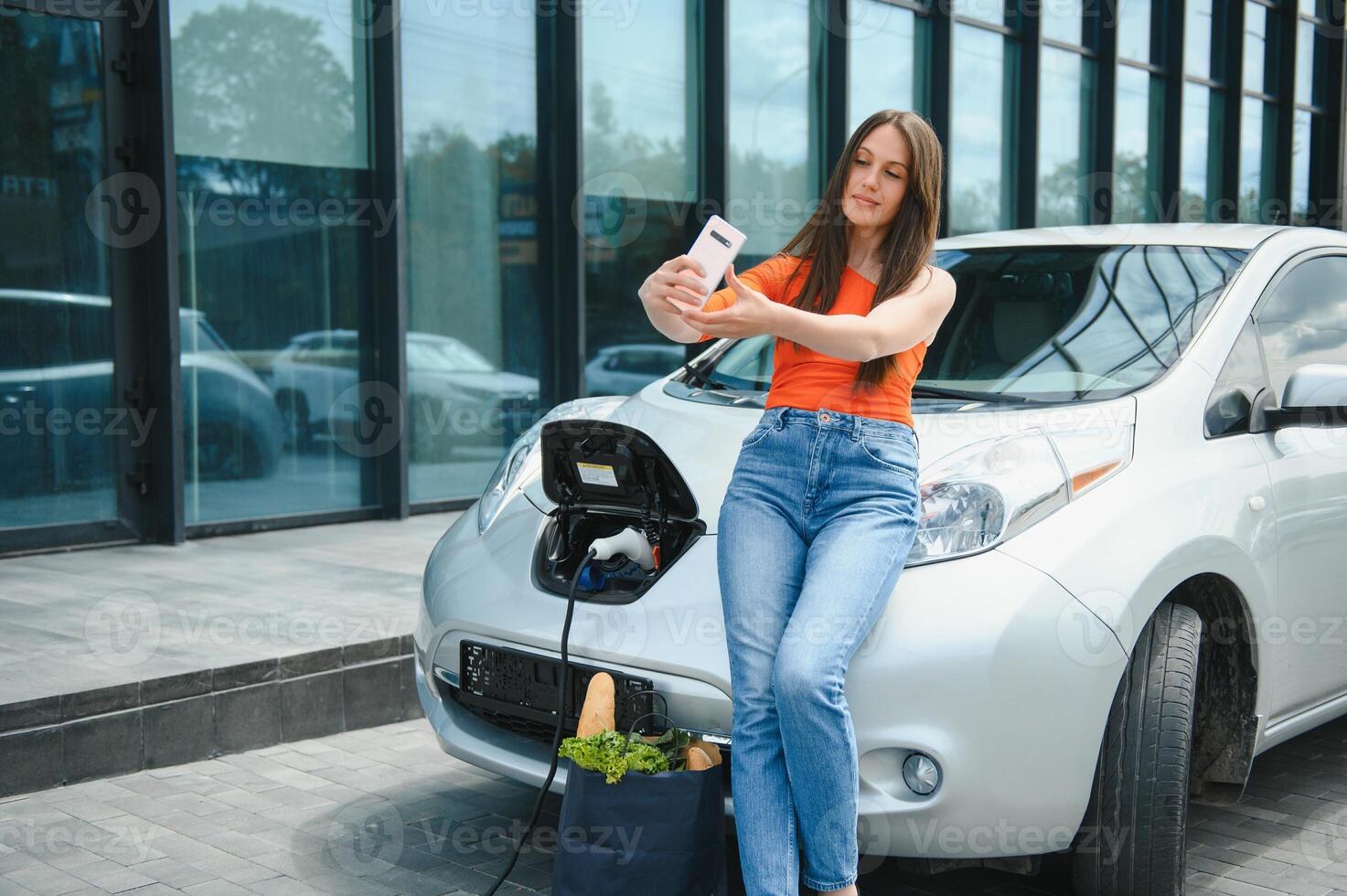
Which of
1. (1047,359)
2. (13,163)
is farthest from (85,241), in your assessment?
(1047,359)

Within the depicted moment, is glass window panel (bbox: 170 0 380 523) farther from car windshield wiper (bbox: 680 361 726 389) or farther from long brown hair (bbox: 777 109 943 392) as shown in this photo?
long brown hair (bbox: 777 109 943 392)

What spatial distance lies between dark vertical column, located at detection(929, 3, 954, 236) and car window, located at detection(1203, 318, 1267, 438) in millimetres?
8505

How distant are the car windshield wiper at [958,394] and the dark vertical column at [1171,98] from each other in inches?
483

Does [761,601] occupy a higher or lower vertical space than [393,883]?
higher

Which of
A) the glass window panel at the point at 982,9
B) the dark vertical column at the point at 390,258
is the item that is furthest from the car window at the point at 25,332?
the glass window panel at the point at 982,9

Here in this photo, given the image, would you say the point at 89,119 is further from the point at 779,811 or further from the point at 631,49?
the point at 779,811

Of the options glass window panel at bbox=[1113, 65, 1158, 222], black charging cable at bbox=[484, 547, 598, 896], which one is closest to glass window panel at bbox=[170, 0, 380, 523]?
black charging cable at bbox=[484, 547, 598, 896]

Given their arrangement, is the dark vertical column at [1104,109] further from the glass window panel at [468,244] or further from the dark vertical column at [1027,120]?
the glass window panel at [468,244]

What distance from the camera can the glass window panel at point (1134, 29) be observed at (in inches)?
557

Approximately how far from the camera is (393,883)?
10.7ft

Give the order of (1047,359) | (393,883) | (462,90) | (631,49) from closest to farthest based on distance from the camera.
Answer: (393,883) < (1047,359) < (462,90) < (631,49)

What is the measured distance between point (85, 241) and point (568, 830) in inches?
210

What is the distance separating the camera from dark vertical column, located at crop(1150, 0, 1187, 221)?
1476cm

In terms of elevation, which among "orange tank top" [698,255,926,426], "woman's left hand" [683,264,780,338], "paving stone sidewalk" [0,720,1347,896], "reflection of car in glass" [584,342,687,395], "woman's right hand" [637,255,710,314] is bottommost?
"paving stone sidewalk" [0,720,1347,896]
